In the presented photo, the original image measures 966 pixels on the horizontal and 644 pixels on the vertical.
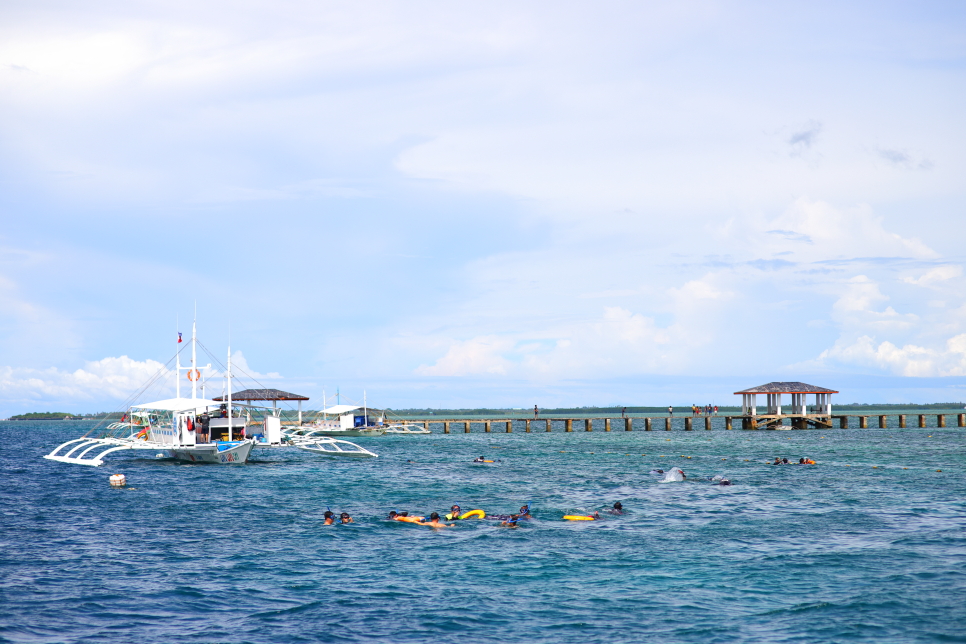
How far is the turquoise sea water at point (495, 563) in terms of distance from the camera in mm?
16750

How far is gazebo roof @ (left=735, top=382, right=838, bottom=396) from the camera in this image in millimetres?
Result: 92669

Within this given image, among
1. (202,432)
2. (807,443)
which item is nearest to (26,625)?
(202,432)

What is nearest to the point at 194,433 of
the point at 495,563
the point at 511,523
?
the point at 511,523

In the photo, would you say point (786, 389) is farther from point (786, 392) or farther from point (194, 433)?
point (194, 433)

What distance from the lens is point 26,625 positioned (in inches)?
665

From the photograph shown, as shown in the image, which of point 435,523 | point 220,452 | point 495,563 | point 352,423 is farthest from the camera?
point 352,423

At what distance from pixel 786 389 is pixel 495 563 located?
78.7m

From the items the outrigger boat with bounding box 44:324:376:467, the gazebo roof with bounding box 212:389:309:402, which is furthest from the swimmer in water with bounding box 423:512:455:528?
the gazebo roof with bounding box 212:389:309:402

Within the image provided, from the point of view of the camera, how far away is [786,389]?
9300cm

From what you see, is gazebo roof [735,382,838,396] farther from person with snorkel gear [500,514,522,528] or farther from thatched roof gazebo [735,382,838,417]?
person with snorkel gear [500,514,522,528]

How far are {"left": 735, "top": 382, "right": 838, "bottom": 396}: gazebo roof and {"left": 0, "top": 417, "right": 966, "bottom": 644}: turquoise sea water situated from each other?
50.3 m

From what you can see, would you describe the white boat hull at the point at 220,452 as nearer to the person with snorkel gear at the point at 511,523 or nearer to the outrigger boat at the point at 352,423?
the person with snorkel gear at the point at 511,523

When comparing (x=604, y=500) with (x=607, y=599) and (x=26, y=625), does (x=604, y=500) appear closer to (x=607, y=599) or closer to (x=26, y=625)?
(x=607, y=599)

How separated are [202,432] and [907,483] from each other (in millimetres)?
45920
